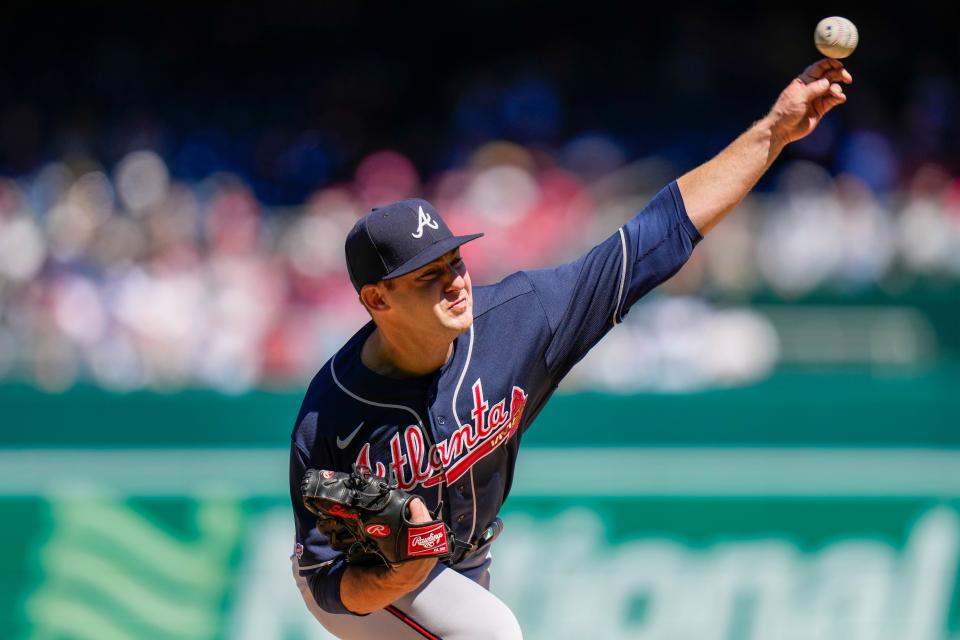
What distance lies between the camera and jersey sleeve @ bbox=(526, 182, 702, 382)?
3727 mm

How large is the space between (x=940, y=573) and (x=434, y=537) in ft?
11.9

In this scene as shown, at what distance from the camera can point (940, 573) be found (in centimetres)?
616

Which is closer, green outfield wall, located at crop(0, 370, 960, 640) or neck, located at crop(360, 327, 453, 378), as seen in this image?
neck, located at crop(360, 327, 453, 378)

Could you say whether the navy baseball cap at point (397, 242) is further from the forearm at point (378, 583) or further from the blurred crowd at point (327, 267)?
the blurred crowd at point (327, 267)

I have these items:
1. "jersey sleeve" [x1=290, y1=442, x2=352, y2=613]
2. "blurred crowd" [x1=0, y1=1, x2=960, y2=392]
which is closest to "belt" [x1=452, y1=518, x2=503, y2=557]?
"jersey sleeve" [x1=290, y1=442, x2=352, y2=613]

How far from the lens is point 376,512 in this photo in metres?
3.35

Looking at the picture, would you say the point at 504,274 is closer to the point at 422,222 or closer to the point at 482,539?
the point at 482,539

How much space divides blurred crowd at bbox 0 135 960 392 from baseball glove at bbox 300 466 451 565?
464 centimetres

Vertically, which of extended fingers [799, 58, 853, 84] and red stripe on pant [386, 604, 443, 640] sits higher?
extended fingers [799, 58, 853, 84]

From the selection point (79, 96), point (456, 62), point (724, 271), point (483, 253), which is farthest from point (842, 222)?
point (79, 96)

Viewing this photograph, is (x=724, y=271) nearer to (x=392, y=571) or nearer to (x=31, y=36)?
(x=392, y=571)

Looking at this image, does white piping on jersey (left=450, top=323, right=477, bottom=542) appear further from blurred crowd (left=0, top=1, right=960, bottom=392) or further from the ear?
blurred crowd (left=0, top=1, right=960, bottom=392)

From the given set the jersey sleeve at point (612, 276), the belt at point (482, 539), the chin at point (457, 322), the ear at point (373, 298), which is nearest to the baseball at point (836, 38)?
the jersey sleeve at point (612, 276)

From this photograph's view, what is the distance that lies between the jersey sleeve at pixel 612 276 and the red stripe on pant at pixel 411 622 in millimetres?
799
